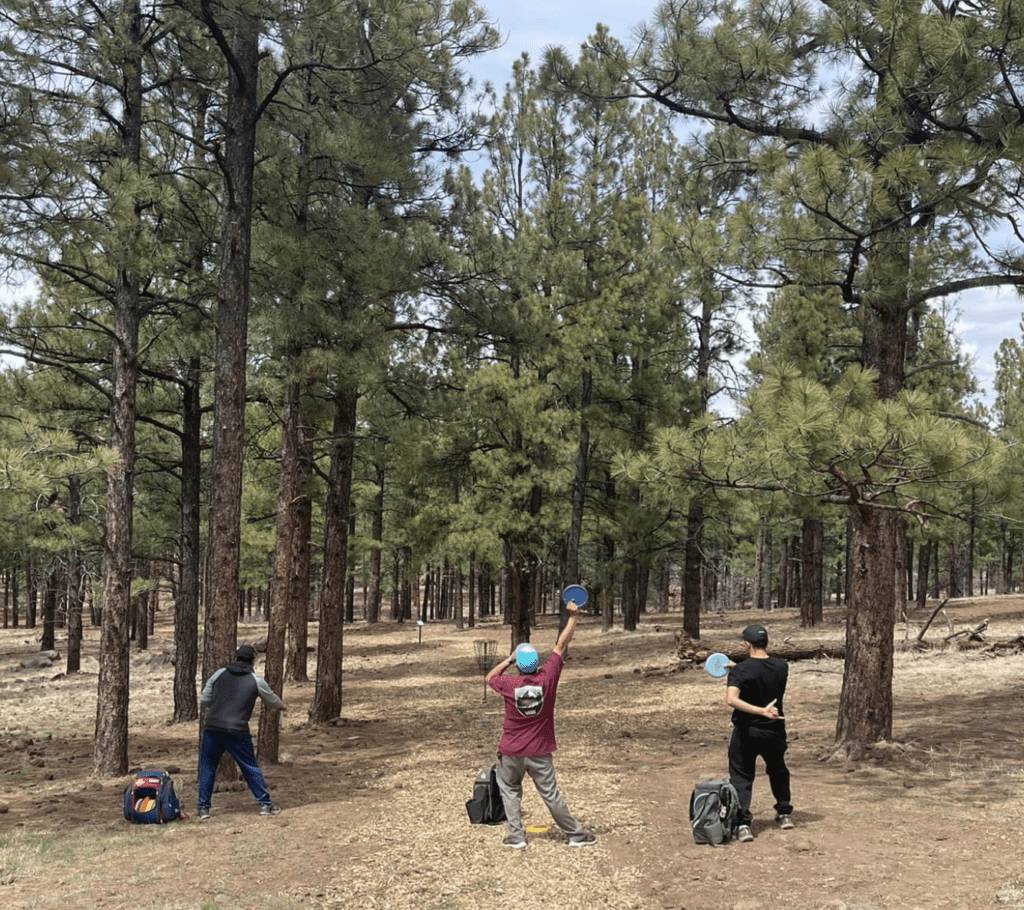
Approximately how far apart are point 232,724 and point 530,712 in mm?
3279

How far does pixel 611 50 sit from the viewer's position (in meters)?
9.40

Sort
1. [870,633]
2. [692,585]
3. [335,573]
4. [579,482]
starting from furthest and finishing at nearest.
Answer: [692,585] → [579,482] → [335,573] → [870,633]

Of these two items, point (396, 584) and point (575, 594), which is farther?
point (396, 584)

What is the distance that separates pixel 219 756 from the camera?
8.43 meters

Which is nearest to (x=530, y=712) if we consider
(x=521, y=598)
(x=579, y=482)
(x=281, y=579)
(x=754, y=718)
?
(x=754, y=718)

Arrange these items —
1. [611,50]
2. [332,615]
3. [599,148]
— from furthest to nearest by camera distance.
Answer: [599,148] < [332,615] < [611,50]

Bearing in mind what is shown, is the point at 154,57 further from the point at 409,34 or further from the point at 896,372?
the point at 896,372

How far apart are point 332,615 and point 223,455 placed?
5316 millimetres

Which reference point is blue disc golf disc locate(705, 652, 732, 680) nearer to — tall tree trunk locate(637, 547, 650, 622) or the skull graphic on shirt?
the skull graphic on shirt

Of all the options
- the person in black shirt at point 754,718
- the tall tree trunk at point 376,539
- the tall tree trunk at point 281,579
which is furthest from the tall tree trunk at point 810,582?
the person in black shirt at point 754,718

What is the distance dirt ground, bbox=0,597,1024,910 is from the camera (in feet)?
19.7

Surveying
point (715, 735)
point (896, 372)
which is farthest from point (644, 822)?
point (896, 372)

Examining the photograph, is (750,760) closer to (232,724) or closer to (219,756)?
(232,724)

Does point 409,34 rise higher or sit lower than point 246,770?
higher
